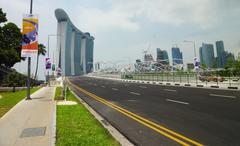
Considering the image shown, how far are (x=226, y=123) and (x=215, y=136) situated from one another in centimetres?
168

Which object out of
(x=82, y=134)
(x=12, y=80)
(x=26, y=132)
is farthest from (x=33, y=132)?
(x=12, y=80)

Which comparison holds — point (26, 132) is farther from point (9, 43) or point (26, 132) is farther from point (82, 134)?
point (9, 43)

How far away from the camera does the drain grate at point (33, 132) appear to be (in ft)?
23.6

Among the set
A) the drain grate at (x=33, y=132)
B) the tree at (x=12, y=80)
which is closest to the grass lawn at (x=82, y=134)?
the drain grate at (x=33, y=132)

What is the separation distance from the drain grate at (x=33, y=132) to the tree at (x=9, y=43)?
42.9 m

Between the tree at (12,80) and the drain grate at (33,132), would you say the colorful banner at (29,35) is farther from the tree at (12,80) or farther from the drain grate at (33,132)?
the tree at (12,80)

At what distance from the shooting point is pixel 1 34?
151ft

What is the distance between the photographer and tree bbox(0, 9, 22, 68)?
152 feet

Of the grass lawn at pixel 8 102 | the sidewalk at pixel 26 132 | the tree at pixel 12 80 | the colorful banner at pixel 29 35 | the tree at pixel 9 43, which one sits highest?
the tree at pixel 9 43

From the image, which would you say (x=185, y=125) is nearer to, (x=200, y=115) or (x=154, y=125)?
(x=154, y=125)

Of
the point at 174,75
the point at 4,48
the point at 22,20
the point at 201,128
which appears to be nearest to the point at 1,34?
the point at 4,48

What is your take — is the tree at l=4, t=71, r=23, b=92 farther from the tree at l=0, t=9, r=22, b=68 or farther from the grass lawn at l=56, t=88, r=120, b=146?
the grass lawn at l=56, t=88, r=120, b=146

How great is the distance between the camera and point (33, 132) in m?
7.49

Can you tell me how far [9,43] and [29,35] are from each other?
36378 millimetres
